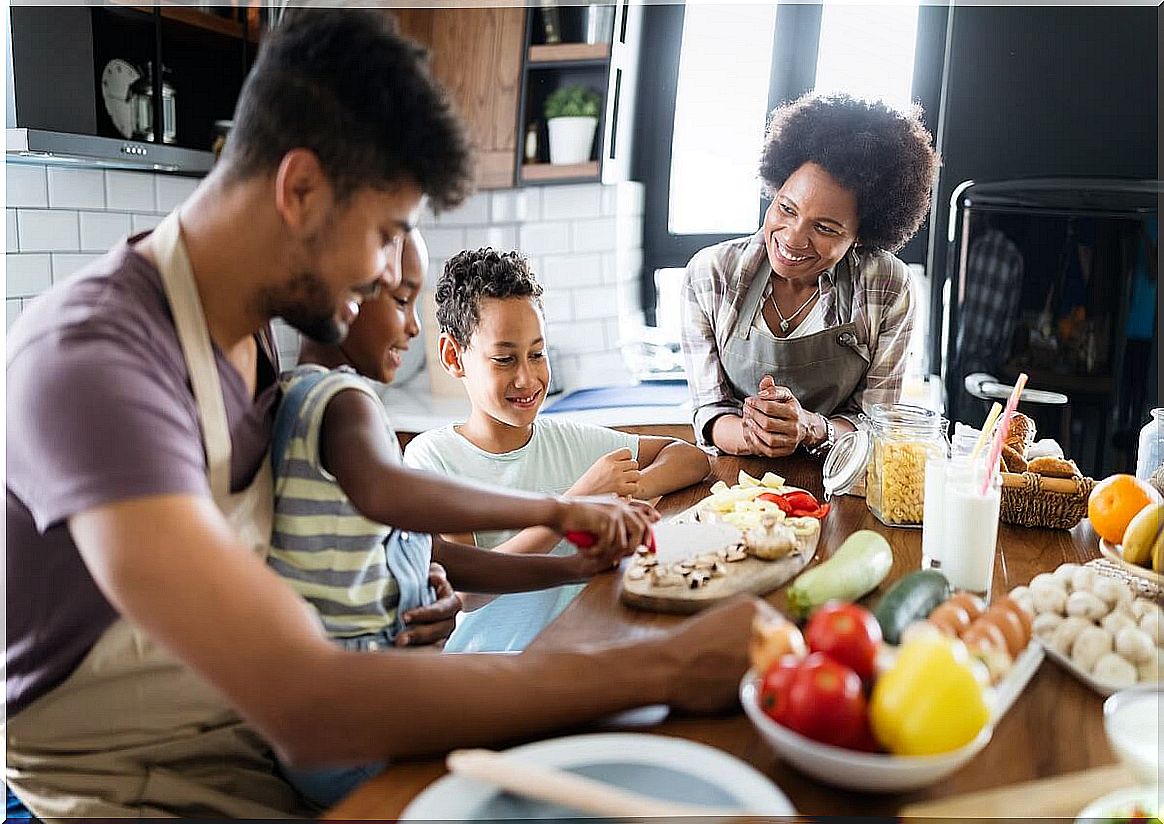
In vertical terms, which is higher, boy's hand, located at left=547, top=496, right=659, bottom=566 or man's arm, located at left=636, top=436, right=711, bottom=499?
boy's hand, located at left=547, top=496, right=659, bottom=566

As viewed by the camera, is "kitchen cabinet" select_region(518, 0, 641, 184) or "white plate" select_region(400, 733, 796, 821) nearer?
"white plate" select_region(400, 733, 796, 821)

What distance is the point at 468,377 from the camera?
2.01m

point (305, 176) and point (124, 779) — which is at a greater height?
point (305, 176)

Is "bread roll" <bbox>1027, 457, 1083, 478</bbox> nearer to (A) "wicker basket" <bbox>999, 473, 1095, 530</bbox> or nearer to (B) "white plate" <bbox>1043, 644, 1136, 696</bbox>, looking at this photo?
(A) "wicker basket" <bbox>999, 473, 1095, 530</bbox>

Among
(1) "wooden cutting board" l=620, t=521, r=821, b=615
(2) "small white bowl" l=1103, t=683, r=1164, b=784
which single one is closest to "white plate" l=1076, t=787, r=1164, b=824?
(2) "small white bowl" l=1103, t=683, r=1164, b=784

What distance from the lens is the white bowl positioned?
30.2 inches

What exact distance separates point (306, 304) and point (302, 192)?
0.12 meters

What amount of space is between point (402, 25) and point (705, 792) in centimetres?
308

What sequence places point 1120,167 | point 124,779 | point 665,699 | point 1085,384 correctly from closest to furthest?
point 665,699 < point 124,779 < point 1085,384 < point 1120,167

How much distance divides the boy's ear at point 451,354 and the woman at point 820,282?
22.6 inches

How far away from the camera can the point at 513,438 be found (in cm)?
204

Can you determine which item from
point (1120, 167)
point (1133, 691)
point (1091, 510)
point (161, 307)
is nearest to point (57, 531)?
point (161, 307)

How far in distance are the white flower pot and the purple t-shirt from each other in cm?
250

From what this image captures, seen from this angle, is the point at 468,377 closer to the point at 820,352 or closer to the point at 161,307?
the point at 820,352
